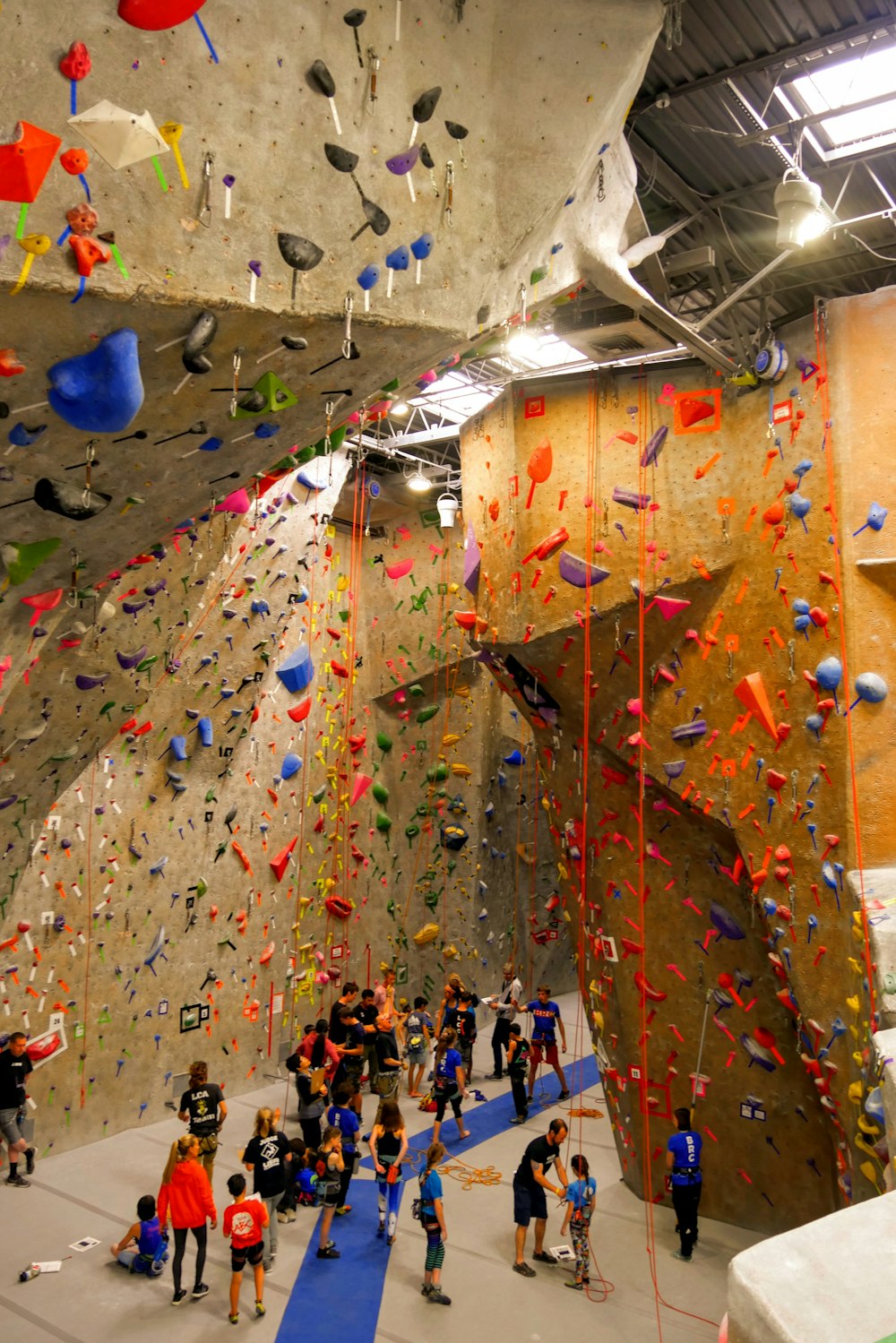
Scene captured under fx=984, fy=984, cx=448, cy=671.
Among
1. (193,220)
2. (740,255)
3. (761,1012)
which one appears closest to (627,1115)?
(761,1012)

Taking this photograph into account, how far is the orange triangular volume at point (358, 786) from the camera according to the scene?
36.2 feet

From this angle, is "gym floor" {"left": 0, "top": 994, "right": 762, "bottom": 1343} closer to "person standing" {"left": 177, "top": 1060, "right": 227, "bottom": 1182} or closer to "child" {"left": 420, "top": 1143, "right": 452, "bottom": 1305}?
"child" {"left": 420, "top": 1143, "right": 452, "bottom": 1305}

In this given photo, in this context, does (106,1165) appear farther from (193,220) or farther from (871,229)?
(871,229)

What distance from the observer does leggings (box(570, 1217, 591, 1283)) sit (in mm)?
5844

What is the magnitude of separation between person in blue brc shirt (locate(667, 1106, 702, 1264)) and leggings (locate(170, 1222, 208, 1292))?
9.40 feet

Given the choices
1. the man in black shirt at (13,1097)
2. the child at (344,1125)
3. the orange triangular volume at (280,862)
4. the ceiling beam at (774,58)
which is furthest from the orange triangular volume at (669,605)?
the man in black shirt at (13,1097)

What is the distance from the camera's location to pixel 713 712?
6.42m

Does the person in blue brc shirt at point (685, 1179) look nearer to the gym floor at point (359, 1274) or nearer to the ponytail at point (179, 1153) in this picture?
the gym floor at point (359, 1274)

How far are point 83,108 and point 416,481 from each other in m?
8.05

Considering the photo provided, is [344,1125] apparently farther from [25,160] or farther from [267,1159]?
[25,160]

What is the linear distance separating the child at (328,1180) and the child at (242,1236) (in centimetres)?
65

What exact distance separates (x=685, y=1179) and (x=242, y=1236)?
8.93 ft

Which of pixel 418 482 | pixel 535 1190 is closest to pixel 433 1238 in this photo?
pixel 535 1190

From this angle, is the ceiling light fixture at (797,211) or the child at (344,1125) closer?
the ceiling light fixture at (797,211)
